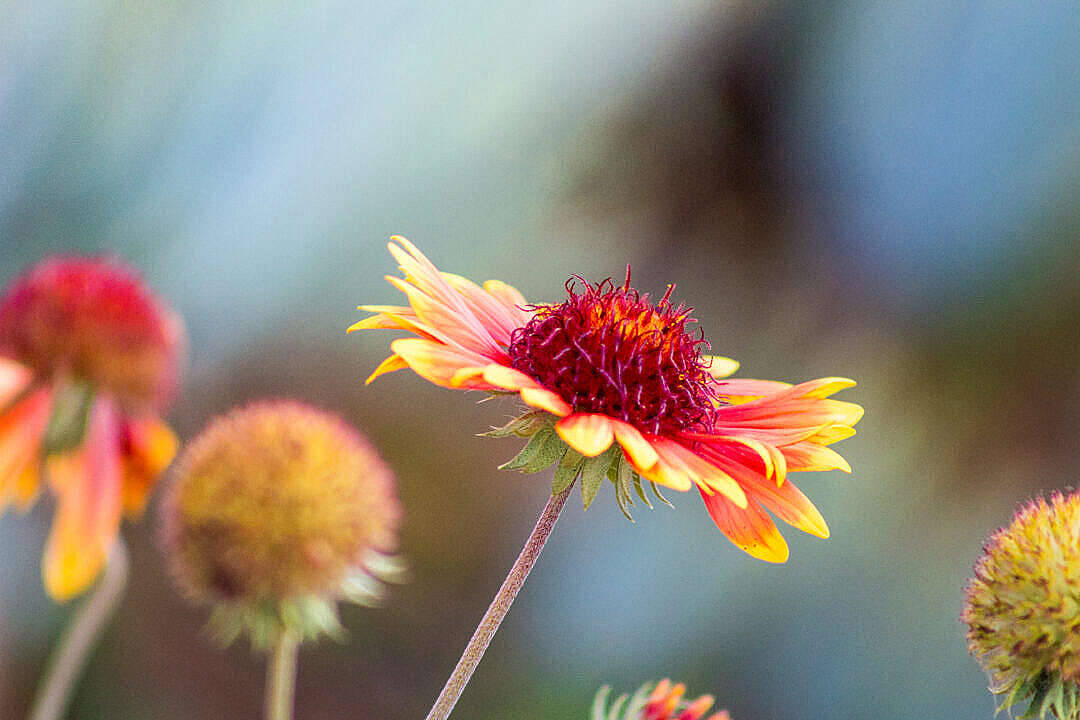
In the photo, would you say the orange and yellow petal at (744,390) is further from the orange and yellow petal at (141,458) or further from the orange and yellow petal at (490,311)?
the orange and yellow petal at (141,458)

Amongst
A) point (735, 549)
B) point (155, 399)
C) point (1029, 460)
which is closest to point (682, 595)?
point (735, 549)

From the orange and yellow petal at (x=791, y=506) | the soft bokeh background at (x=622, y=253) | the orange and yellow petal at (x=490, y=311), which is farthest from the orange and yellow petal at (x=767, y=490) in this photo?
the soft bokeh background at (x=622, y=253)

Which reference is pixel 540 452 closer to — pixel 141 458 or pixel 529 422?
pixel 529 422

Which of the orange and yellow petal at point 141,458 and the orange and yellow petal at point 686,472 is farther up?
the orange and yellow petal at point 686,472

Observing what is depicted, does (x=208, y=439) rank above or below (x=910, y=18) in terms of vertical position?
below

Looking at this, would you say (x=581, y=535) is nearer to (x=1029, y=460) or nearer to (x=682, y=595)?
(x=682, y=595)

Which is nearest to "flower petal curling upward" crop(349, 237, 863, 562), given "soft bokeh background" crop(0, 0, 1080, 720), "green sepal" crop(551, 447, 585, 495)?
"green sepal" crop(551, 447, 585, 495)
